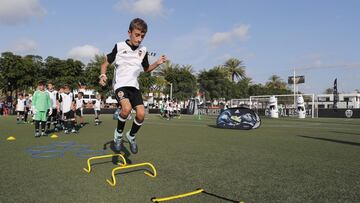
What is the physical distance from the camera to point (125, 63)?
16.7ft

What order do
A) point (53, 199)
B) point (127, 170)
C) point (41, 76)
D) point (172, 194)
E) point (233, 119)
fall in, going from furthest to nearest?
1. point (41, 76)
2. point (233, 119)
3. point (127, 170)
4. point (172, 194)
5. point (53, 199)

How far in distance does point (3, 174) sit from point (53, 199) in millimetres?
1688

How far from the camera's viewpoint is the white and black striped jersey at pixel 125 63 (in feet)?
16.6

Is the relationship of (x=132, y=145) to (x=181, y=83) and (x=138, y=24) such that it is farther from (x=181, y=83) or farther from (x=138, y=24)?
(x=181, y=83)

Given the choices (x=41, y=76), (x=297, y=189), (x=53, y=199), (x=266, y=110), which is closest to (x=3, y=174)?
(x=53, y=199)

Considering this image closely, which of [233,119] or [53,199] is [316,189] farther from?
[233,119]

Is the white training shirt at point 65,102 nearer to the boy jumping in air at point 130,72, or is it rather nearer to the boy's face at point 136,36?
the boy jumping in air at point 130,72

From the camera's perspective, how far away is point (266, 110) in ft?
117

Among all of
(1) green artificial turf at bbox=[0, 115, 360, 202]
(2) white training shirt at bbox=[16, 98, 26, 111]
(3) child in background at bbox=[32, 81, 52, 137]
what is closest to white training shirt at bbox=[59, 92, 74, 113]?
(3) child in background at bbox=[32, 81, 52, 137]

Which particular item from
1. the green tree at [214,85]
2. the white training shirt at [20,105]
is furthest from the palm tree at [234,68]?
the white training shirt at [20,105]

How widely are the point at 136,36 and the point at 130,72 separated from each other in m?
0.58

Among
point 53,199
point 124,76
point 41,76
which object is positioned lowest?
point 53,199

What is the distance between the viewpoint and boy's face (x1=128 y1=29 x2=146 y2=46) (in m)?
5.02

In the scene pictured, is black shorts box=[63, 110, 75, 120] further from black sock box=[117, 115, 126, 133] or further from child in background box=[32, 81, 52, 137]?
black sock box=[117, 115, 126, 133]
